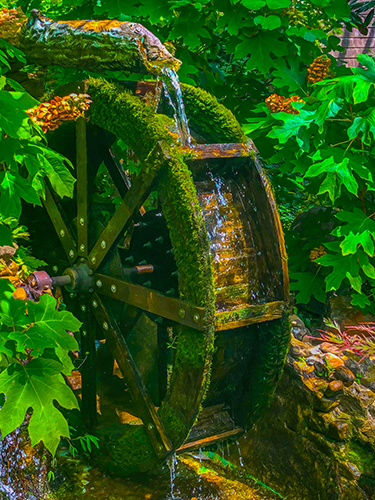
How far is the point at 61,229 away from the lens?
13.7ft

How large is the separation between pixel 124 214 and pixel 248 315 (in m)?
→ 0.98

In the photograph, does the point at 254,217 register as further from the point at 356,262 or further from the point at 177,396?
the point at 177,396

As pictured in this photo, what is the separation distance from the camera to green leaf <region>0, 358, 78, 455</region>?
7.16 feet

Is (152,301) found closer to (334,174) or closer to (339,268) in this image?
(339,268)

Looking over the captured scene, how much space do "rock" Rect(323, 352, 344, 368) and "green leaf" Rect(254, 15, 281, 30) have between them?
2284 millimetres

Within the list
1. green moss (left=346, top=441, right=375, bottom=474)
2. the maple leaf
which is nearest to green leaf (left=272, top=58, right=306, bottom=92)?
the maple leaf

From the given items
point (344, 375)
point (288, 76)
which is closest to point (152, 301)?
point (344, 375)

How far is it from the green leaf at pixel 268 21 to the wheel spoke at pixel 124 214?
4.74 ft

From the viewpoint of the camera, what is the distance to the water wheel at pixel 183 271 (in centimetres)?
322

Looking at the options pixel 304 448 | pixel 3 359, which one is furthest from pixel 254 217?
pixel 3 359

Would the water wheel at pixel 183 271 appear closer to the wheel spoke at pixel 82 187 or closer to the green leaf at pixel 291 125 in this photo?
the wheel spoke at pixel 82 187

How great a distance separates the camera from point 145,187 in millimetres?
3395

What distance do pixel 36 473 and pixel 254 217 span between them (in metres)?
2.00

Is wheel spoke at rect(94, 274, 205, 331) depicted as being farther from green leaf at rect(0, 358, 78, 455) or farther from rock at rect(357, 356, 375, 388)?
rock at rect(357, 356, 375, 388)
